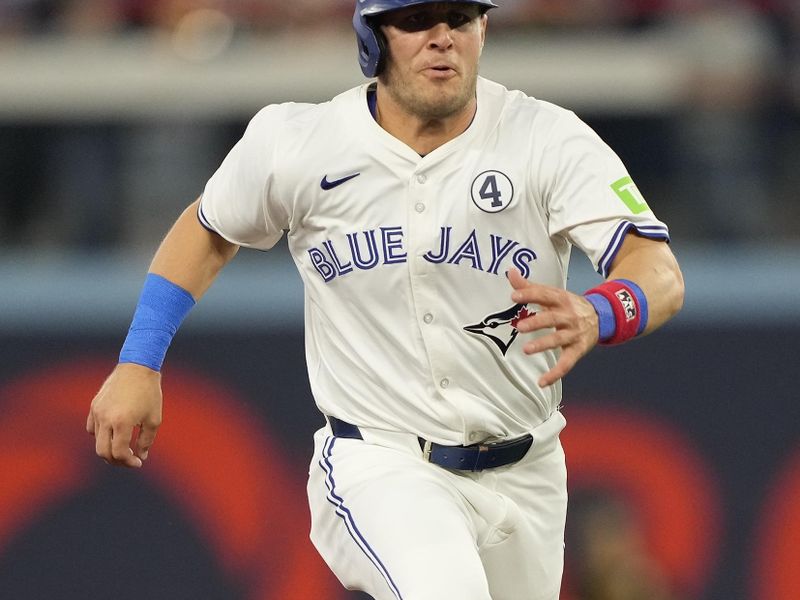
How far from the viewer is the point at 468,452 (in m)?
4.12

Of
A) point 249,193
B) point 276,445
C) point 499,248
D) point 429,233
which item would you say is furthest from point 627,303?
point 276,445

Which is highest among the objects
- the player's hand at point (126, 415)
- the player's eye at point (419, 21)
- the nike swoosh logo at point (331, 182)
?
the player's eye at point (419, 21)

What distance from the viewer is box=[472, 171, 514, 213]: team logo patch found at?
399 cm

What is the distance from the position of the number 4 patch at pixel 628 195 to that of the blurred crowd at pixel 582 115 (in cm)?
405

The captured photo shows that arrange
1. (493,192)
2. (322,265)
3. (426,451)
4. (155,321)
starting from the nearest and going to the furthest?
(493,192) < (426,451) < (322,265) < (155,321)

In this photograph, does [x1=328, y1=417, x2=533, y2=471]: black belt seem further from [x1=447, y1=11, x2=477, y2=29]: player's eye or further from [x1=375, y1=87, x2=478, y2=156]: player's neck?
[x1=447, y1=11, x2=477, y2=29]: player's eye

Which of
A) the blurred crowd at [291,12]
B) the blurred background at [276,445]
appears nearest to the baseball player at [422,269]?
the blurred background at [276,445]

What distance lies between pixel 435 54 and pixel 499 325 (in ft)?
2.56

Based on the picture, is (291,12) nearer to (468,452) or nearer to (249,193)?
(249,193)

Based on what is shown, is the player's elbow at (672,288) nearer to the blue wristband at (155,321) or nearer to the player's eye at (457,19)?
the player's eye at (457,19)

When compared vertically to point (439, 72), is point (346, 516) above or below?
below

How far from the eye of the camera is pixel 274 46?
8570mm

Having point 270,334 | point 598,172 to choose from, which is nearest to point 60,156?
point 270,334

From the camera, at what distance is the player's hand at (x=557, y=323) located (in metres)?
3.34
